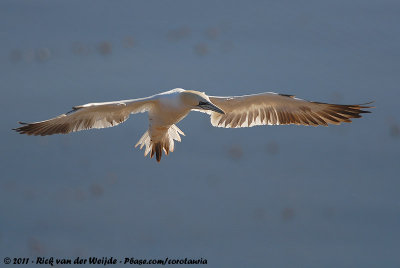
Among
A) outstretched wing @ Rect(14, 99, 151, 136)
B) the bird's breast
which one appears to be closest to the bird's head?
the bird's breast

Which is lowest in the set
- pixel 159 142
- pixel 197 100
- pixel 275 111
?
pixel 159 142

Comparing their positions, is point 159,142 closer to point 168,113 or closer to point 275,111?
point 168,113

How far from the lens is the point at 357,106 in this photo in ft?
35.8

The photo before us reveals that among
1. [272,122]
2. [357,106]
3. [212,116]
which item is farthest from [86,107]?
[357,106]

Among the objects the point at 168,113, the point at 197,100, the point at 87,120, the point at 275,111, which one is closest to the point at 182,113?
the point at 168,113

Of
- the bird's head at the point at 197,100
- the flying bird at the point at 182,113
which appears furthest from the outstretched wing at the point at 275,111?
the bird's head at the point at 197,100

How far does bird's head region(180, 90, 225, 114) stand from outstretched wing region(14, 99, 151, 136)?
2.18 ft

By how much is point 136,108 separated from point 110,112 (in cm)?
47

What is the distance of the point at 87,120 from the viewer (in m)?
10.9

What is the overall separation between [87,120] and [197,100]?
2081 mm

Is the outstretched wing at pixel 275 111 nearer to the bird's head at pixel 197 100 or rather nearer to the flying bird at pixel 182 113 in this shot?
the flying bird at pixel 182 113

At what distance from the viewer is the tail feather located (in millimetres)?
11195

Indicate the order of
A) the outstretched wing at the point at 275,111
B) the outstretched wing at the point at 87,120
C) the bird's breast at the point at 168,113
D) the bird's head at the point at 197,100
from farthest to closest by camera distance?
the outstretched wing at the point at 275,111 < the outstretched wing at the point at 87,120 < the bird's breast at the point at 168,113 < the bird's head at the point at 197,100

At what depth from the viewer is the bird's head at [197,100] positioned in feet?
33.5
